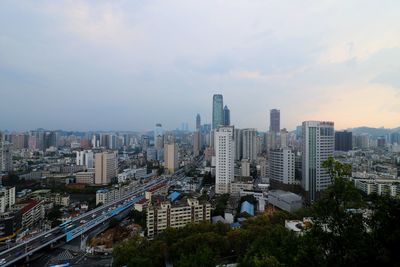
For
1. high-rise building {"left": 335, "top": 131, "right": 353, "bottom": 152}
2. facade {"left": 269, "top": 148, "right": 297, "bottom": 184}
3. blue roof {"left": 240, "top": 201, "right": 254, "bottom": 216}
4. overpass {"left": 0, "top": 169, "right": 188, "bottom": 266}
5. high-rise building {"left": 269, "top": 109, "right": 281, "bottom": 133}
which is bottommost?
overpass {"left": 0, "top": 169, "right": 188, "bottom": 266}

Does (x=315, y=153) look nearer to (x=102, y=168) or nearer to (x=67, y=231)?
(x=67, y=231)

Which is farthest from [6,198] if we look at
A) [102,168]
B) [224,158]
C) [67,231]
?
[224,158]

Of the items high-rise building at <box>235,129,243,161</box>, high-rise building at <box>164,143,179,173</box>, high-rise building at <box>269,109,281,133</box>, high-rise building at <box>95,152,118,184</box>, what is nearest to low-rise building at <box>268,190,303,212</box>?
high-rise building at <box>95,152,118,184</box>

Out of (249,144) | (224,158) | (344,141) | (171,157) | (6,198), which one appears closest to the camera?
(6,198)

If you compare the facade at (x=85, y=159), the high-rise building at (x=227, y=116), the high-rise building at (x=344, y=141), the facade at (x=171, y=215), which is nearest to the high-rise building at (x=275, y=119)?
the high-rise building at (x=227, y=116)

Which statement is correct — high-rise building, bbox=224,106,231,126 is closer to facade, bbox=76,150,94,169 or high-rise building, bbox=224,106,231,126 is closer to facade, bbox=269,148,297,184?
facade, bbox=76,150,94,169

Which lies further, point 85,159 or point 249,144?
point 249,144

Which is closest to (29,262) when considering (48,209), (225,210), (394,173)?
(48,209)
